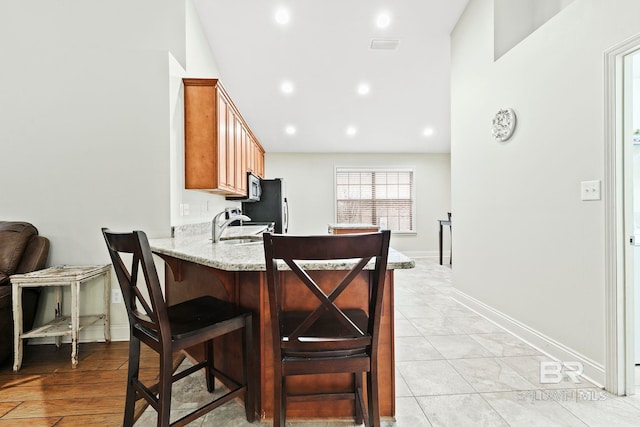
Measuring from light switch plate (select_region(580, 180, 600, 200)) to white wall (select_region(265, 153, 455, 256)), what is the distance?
4.92 meters

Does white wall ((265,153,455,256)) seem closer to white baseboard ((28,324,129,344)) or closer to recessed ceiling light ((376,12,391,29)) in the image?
recessed ceiling light ((376,12,391,29))

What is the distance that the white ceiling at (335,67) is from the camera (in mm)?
3400

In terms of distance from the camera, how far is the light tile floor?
61.3 inches

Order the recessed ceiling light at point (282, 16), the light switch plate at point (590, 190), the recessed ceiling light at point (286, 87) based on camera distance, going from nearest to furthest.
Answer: the light switch plate at point (590, 190)
the recessed ceiling light at point (282, 16)
the recessed ceiling light at point (286, 87)

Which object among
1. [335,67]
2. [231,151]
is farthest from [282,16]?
[231,151]

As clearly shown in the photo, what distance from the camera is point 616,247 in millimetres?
1780

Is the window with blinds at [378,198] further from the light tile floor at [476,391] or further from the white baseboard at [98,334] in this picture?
the white baseboard at [98,334]

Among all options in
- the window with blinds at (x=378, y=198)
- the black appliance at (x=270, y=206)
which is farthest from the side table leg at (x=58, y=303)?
the window with blinds at (x=378, y=198)

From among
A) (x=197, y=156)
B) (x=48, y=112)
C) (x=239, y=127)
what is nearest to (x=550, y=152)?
(x=197, y=156)

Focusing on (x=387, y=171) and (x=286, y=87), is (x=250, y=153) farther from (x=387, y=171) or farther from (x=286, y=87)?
(x=387, y=171)

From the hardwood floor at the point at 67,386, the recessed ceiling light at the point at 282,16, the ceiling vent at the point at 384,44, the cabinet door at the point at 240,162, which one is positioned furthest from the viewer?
the ceiling vent at the point at 384,44

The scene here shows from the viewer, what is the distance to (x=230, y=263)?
1317mm

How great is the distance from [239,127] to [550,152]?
3128mm

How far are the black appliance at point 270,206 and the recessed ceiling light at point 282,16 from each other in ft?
8.33
